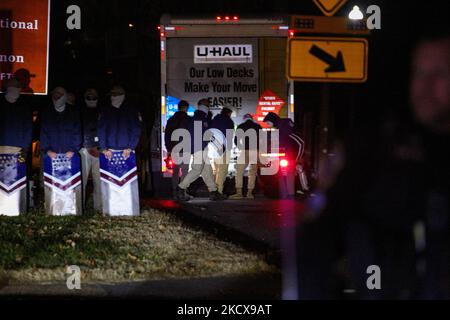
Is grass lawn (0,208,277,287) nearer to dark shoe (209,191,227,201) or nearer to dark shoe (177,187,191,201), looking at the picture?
dark shoe (177,187,191,201)

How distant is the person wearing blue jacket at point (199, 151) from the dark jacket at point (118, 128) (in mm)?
2156

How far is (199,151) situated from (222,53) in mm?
1931

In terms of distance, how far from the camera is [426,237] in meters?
3.12

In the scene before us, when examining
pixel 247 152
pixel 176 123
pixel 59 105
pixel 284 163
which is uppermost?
pixel 59 105

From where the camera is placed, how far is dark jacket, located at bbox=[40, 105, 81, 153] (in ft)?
35.0

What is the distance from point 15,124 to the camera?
10.7 metres

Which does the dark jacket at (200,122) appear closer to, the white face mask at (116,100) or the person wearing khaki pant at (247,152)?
the person wearing khaki pant at (247,152)

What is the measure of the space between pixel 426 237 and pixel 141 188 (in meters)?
13.0

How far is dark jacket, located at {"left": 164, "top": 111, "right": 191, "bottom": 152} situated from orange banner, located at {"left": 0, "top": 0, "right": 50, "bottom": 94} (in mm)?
2823

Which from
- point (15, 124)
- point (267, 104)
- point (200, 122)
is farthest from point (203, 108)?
point (15, 124)

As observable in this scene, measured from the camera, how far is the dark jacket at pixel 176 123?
12.7m

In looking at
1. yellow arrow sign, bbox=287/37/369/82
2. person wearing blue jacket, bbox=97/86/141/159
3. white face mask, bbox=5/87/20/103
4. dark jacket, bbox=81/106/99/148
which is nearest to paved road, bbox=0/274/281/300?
yellow arrow sign, bbox=287/37/369/82

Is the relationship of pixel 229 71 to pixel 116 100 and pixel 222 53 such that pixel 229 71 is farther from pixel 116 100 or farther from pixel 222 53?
pixel 116 100

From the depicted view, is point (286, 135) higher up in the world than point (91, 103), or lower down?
lower down
